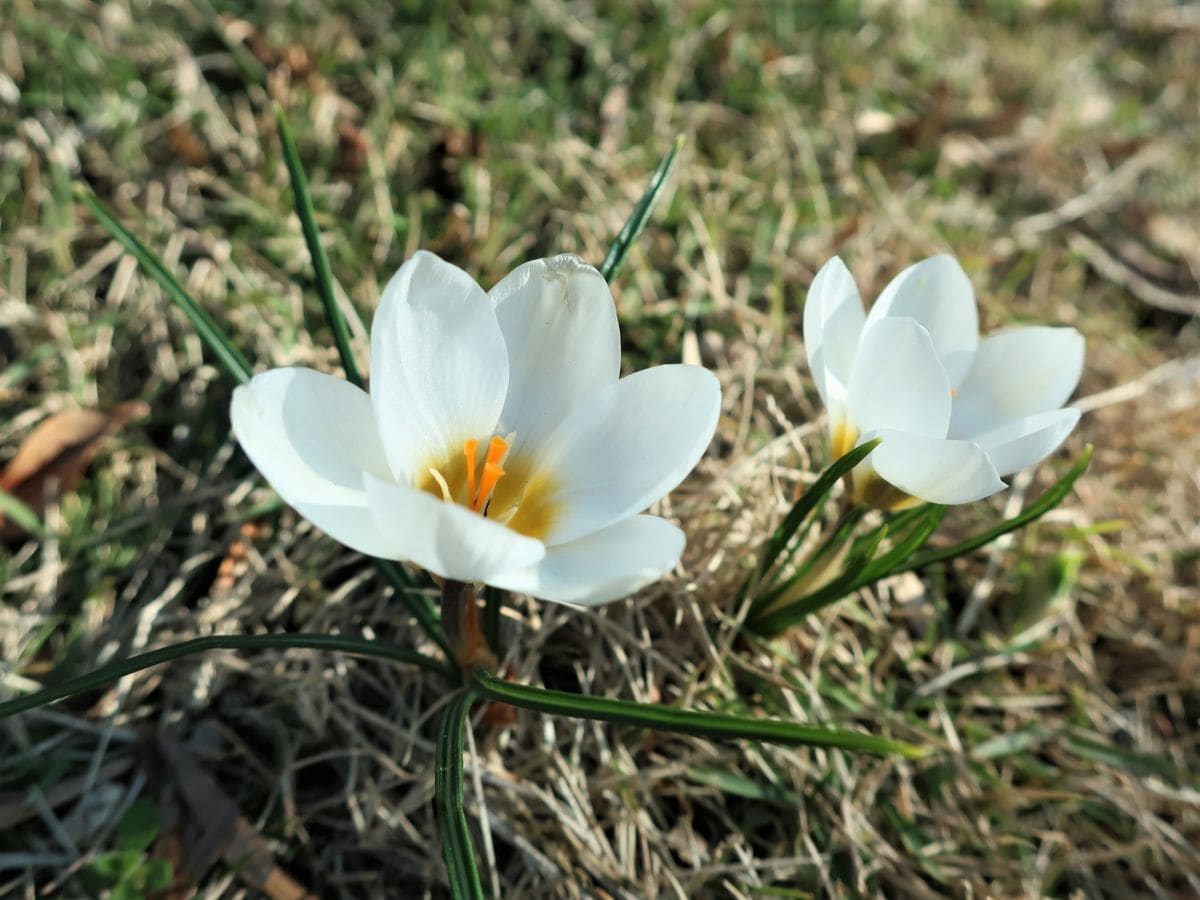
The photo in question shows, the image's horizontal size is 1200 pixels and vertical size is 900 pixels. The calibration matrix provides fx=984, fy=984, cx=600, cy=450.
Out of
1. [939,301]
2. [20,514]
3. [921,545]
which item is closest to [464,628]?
[921,545]

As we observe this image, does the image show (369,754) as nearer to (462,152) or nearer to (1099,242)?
(462,152)

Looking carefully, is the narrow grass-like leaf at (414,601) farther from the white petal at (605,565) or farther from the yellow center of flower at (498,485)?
the white petal at (605,565)

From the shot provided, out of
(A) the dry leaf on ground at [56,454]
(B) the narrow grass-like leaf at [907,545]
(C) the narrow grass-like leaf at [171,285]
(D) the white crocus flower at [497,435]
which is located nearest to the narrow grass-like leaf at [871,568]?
(B) the narrow grass-like leaf at [907,545]

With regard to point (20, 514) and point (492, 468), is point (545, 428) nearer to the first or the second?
point (492, 468)

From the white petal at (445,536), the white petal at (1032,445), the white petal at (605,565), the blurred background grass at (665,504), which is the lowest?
the blurred background grass at (665,504)

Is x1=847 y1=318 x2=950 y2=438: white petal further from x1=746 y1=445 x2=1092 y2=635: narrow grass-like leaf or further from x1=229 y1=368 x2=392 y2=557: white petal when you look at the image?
x1=229 y1=368 x2=392 y2=557: white petal

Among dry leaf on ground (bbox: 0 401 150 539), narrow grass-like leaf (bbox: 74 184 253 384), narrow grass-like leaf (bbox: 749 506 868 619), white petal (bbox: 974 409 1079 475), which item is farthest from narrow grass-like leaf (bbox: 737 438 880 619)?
dry leaf on ground (bbox: 0 401 150 539)

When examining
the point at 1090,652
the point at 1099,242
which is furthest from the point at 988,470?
the point at 1099,242

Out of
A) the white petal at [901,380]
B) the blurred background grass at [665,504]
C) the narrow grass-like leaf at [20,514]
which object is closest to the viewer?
the white petal at [901,380]
